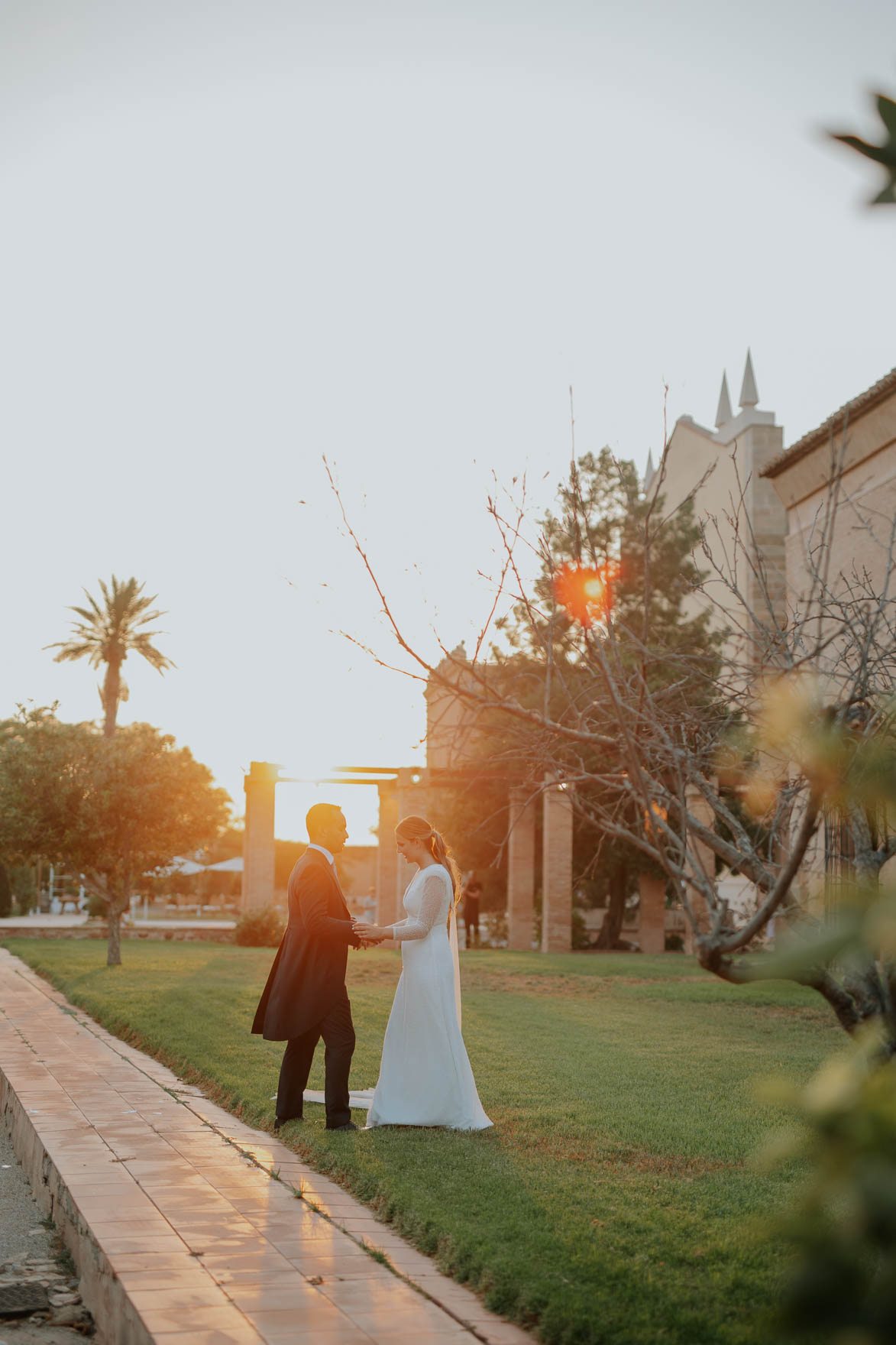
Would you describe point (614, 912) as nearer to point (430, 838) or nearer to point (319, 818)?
point (430, 838)

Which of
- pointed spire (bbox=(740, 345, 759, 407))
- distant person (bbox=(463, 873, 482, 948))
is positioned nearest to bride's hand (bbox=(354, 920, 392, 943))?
distant person (bbox=(463, 873, 482, 948))

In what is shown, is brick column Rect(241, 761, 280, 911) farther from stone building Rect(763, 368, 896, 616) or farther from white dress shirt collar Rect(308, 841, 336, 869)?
white dress shirt collar Rect(308, 841, 336, 869)

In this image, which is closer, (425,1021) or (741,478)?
(425,1021)

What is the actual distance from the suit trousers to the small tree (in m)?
14.2

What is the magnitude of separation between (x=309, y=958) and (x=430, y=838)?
1100 millimetres

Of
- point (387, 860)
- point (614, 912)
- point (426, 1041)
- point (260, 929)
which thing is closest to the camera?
point (426, 1041)

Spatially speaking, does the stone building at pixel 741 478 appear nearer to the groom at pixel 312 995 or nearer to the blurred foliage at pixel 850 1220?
the groom at pixel 312 995

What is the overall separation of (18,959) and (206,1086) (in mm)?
14595

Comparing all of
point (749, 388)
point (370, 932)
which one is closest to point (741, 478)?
point (749, 388)

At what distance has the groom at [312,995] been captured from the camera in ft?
25.2

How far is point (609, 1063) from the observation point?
1059 cm

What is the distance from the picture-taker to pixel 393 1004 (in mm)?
7938

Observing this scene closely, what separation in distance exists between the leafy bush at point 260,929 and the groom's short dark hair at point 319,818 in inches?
810

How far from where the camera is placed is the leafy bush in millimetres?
A: 28266
